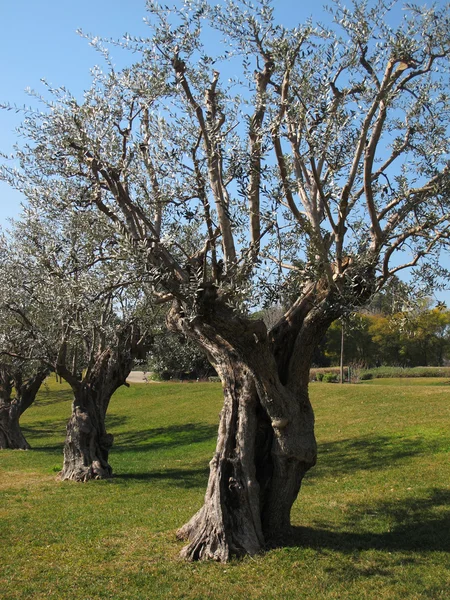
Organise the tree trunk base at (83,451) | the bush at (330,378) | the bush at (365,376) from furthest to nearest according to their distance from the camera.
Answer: the bush at (365,376), the bush at (330,378), the tree trunk base at (83,451)

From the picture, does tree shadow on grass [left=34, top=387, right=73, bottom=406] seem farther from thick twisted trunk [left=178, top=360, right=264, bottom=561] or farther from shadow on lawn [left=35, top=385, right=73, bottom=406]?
thick twisted trunk [left=178, top=360, right=264, bottom=561]

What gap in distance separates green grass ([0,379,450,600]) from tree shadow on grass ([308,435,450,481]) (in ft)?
0.18

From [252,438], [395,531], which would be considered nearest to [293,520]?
[395,531]

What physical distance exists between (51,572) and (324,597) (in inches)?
163

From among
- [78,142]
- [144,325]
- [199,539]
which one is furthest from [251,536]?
[144,325]

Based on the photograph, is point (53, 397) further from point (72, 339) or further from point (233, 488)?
point (233, 488)

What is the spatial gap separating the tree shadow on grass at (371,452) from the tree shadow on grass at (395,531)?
14.0 feet

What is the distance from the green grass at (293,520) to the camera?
8.16 metres

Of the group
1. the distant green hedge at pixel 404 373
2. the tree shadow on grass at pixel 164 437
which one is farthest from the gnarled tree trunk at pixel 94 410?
the distant green hedge at pixel 404 373

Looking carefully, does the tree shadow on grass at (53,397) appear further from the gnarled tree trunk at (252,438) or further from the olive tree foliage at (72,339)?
the gnarled tree trunk at (252,438)

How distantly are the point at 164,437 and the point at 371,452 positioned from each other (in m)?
13.6

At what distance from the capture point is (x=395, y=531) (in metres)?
10.5

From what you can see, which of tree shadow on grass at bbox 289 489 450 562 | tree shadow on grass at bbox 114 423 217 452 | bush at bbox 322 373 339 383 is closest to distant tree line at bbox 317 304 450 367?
bush at bbox 322 373 339 383

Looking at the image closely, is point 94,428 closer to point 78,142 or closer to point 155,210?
point 155,210
